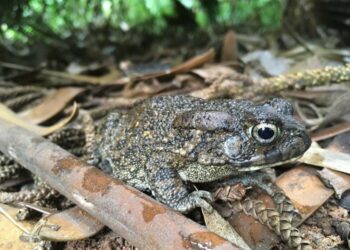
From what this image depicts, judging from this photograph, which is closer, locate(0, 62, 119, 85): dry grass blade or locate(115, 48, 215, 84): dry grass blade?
locate(115, 48, 215, 84): dry grass blade

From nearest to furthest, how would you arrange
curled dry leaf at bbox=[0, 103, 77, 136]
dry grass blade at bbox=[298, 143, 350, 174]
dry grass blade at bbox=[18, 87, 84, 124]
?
dry grass blade at bbox=[298, 143, 350, 174], curled dry leaf at bbox=[0, 103, 77, 136], dry grass blade at bbox=[18, 87, 84, 124]

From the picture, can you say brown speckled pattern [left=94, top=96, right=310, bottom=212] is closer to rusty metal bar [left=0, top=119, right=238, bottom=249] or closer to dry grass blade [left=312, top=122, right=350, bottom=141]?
rusty metal bar [left=0, top=119, right=238, bottom=249]

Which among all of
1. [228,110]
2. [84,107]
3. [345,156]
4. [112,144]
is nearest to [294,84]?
[345,156]

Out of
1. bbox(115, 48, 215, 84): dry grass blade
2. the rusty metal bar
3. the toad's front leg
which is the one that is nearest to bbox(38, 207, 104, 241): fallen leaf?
the rusty metal bar

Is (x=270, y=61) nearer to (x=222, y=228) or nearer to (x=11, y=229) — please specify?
(x=222, y=228)

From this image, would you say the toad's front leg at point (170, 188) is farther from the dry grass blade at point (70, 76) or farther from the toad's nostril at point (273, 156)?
the dry grass blade at point (70, 76)

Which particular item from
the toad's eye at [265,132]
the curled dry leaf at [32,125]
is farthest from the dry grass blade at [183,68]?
the toad's eye at [265,132]
